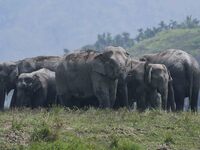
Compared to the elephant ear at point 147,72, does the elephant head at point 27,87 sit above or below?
below

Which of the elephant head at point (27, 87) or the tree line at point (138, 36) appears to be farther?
the tree line at point (138, 36)

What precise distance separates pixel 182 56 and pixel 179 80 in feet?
2.67

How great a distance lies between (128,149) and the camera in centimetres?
1381

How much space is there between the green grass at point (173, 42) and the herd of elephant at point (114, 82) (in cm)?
11281

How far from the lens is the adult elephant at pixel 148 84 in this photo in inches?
874

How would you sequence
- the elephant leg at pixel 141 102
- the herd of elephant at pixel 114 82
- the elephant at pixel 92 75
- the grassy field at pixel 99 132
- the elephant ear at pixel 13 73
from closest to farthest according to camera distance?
the grassy field at pixel 99 132 < the elephant at pixel 92 75 < the herd of elephant at pixel 114 82 < the elephant leg at pixel 141 102 < the elephant ear at pixel 13 73

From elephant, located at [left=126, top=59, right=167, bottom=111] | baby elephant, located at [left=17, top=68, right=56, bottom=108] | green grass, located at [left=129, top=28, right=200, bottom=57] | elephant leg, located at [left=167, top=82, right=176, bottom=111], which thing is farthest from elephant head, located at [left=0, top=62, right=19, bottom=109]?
green grass, located at [left=129, top=28, right=200, bottom=57]

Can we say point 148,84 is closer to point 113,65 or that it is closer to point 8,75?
point 113,65

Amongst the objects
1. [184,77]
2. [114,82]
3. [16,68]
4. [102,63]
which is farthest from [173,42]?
[102,63]

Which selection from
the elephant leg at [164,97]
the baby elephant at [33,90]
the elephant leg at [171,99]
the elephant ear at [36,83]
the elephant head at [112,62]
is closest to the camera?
the elephant head at [112,62]

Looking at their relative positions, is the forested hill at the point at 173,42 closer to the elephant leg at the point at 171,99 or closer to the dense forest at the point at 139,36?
the dense forest at the point at 139,36

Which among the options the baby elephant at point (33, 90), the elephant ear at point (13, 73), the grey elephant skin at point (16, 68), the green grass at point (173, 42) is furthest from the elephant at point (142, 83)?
the green grass at point (173, 42)

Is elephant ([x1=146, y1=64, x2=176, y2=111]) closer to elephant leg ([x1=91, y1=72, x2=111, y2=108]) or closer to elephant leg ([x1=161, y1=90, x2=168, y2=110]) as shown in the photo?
elephant leg ([x1=161, y1=90, x2=168, y2=110])

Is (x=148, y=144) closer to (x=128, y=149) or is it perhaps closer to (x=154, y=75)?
(x=128, y=149)
